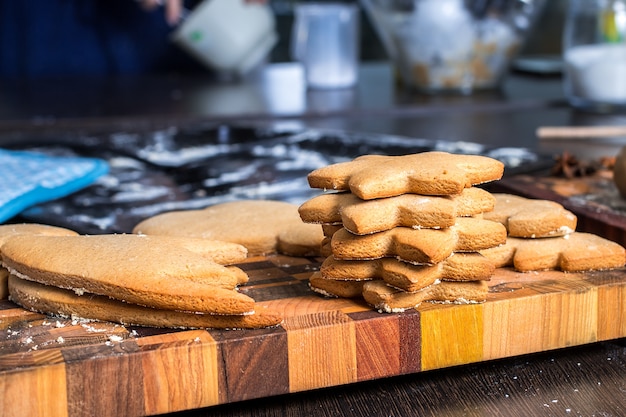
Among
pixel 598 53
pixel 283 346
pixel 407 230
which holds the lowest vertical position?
pixel 283 346

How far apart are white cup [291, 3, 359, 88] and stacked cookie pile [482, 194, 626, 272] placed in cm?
193

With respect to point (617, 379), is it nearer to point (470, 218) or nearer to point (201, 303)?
point (470, 218)

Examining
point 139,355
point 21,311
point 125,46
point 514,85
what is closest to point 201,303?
point 139,355

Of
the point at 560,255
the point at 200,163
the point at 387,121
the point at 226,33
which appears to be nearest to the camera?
the point at 560,255

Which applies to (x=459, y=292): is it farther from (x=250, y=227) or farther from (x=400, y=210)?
(x=250, y=227)

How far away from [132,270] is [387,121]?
1551 millimetres

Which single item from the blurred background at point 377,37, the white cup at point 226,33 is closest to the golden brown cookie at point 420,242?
the white cup at point 226,33

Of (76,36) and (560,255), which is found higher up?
(76,36)

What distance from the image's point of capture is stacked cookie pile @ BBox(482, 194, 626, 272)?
39.6 inches

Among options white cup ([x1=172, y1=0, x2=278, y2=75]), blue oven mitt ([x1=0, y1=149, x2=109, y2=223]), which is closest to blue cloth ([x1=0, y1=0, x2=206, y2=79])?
white cup ([x1=172, y1=0, x2=278, y2=75])

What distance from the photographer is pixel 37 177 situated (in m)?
1.48

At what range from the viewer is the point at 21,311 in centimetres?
91

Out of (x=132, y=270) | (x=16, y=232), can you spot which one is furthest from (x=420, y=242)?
(x=16, y=232)

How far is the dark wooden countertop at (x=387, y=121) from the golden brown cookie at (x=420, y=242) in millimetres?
140
